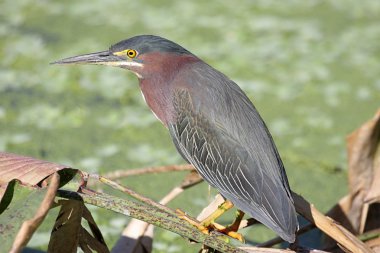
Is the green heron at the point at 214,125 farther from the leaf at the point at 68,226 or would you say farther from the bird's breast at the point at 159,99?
the leaf at the point at 68,226

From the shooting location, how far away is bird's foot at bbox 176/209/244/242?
189cm

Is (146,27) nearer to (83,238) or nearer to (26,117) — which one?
(26,117)

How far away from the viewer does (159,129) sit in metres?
3.18

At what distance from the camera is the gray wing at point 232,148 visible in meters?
1.89

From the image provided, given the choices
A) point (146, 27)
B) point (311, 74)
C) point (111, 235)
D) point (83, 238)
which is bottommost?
point (83, 238)

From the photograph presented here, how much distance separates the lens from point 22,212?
1.48 metres

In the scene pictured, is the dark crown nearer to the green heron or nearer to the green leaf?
the green heron

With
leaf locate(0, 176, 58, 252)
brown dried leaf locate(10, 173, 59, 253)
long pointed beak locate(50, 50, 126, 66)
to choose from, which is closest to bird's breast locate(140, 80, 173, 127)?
long pointed beak locate(50, 50, 126, 66)

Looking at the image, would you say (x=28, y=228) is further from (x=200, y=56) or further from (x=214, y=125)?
(x=200, y=56)

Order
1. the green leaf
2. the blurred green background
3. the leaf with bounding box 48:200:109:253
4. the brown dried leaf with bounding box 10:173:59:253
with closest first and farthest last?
1. the brown dried leaf with bounding box 10:173:59:253
2. the green leaf
3. the leaf with bounding box 48:200:109:253
4. the blurred green background

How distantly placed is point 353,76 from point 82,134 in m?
1.37

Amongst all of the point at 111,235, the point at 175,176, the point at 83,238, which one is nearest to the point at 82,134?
the point at 175,176

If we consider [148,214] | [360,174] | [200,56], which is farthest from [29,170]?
[200,56]

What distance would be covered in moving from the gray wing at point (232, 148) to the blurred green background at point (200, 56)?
0.50 meters
